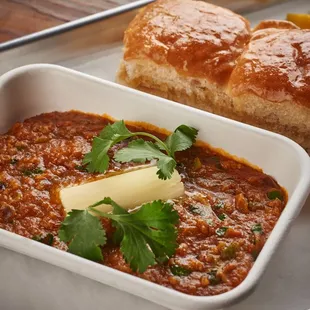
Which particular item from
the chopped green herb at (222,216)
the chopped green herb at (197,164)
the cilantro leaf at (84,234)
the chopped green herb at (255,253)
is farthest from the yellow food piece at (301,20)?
the cilantro leaf at (84,234)

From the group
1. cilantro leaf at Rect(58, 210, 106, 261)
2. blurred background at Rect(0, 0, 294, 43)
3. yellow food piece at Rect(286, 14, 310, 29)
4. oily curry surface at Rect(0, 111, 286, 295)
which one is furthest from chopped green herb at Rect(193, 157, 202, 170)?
blurred background at Rect(0, 0, 294, 43)

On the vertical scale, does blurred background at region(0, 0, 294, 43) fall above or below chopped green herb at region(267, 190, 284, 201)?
above

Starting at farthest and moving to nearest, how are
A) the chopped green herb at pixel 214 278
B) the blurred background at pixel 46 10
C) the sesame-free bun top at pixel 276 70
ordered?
the blurred background at pixel 46 10 < the sesame-free bun top at pixel 276 70 < the chopped green herb at pixel 214 278

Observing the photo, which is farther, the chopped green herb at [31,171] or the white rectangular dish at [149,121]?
the chopped green herb at [31,171]

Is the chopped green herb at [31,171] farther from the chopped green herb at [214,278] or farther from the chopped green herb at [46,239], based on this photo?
the chopped green herb at [214,278]

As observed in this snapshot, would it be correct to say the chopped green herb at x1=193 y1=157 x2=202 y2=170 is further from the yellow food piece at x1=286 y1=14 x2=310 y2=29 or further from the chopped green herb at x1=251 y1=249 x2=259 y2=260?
the yellow food piece at x1=286 y1=14 x2=310 y2=29

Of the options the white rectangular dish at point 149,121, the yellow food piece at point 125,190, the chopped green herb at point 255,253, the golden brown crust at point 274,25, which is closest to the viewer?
the white rectangular dish at point 149,121

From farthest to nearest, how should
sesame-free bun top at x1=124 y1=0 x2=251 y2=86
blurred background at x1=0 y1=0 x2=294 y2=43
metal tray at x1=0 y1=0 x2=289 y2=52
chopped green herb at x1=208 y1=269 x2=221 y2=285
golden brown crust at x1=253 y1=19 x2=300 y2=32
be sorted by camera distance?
blurred background at x1=0 y1=0 x2=294 y2=43, metal tray at x1=0 y1=0 x2=289 y2=52, golden brown crust at x1=253 y1=19 x2=300 y2=32, sesame-free bun top at x1=124 y1=0 x2=251 y2=86, chopped green herb at x1=208 y1=269 x2=221 y2=285
